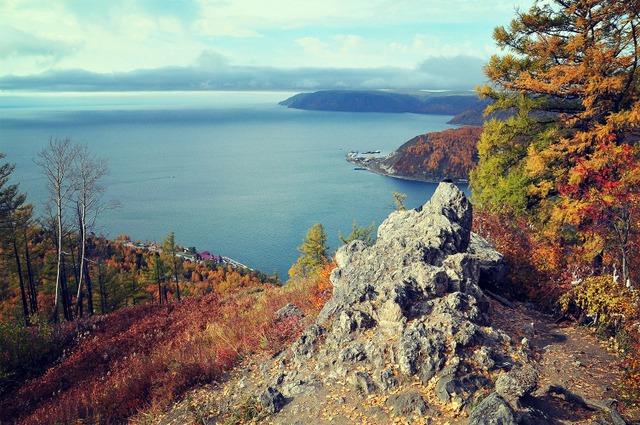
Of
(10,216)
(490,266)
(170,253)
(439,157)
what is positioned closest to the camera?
(490,266)

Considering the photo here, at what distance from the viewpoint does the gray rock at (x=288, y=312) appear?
16.1 m

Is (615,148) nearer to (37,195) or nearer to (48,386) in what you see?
(48,386)

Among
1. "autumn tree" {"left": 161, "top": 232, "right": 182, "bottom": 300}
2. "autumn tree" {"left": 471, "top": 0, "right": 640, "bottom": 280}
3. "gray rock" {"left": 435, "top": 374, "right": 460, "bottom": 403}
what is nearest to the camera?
"gray rock" {"left": 435, "top": 374, "right": 460, "bottom": 403}

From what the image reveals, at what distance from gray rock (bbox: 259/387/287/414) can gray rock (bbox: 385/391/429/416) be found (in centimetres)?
262

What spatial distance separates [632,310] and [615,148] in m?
6.59

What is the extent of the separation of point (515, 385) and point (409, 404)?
2340 millimetres

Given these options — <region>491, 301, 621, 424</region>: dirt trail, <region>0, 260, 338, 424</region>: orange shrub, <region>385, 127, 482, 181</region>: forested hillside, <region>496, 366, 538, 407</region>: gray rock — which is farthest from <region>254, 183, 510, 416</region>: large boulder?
<region>385, 127, 482, 181</region>: forested hillside

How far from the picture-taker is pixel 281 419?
399 inches

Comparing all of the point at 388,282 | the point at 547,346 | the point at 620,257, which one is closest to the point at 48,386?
the point at 388,282

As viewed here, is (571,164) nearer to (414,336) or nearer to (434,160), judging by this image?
(414,336)

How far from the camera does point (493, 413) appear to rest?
820cm

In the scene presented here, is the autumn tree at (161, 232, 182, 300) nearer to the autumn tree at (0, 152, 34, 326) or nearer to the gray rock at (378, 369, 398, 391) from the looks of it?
the autumn tree at (0, 152, 34, 326)

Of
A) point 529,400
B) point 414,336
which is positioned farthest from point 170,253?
point 529,400

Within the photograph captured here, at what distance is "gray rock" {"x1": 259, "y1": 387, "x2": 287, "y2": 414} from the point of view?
10453 millimetres
